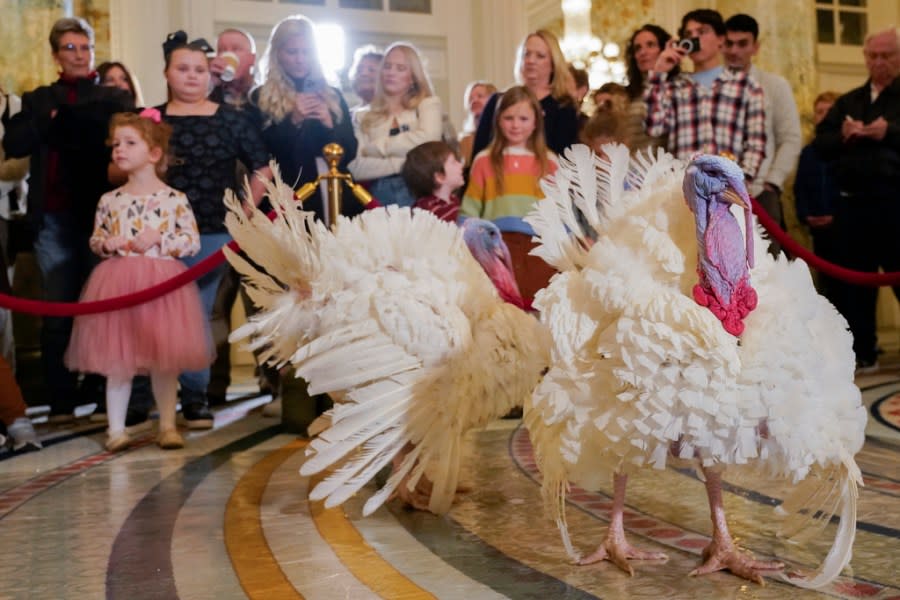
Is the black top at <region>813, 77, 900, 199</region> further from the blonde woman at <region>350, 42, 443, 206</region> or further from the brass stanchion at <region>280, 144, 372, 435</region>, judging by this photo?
the brass stanchion at <region>280, 144, 372, 435</region>

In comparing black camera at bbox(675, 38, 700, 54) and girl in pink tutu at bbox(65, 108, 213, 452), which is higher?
black camera at bbox(675, 38, 700, 54)

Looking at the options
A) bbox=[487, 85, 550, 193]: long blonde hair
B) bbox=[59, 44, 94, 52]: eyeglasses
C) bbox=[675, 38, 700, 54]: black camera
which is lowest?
bbox=[487, 85, 550, 193]: long blonde hair

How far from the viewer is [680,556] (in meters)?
2.77

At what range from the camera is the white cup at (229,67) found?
20.1 feet

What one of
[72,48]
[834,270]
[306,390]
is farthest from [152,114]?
[834,270]

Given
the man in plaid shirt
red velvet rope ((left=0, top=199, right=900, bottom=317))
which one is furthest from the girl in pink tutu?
the man in plaid shirt

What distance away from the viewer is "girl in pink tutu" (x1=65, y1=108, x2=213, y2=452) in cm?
470

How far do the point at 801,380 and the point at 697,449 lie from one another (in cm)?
28

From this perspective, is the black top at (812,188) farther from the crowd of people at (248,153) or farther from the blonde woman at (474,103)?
the blonde woman at (474,103)

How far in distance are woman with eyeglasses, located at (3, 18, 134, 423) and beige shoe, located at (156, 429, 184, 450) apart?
123 cm

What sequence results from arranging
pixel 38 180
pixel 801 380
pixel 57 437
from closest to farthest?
pixel 801 380 → pixel 57 437 → pixel 38 180

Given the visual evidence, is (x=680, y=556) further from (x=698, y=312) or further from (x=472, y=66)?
(x=472, y=66)

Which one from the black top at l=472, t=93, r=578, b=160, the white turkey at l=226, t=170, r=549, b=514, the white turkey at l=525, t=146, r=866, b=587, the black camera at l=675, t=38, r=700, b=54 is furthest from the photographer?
the black camera at l=675, t=38, r=700, b=54

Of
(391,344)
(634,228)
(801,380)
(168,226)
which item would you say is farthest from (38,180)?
(801,380)
